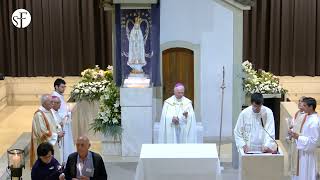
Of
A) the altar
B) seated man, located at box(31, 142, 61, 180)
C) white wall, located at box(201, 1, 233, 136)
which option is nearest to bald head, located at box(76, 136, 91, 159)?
seated man, located at box(31, 142, 61, 180)

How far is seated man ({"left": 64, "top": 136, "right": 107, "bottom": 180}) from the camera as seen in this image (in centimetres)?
838

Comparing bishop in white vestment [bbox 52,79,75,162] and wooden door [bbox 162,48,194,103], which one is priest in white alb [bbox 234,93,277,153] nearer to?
bishop in white vestment [bbox 52,79,75,162]

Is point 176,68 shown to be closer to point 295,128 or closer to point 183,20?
point 183,20

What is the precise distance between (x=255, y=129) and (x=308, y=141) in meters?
0.85

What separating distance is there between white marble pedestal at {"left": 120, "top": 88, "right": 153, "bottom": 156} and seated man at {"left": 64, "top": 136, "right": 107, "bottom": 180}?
15.9 feet

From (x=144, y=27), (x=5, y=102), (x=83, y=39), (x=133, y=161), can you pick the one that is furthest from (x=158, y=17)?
(x=5, y=102)

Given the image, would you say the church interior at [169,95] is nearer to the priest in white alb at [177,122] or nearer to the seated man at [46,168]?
the priest in white alb at [177,122]

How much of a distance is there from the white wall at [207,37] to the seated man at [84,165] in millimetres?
6078

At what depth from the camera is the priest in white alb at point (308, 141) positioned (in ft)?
35.1

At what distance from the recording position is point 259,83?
1588 cm

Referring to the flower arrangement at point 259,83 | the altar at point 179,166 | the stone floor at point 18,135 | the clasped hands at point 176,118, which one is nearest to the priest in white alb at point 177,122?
the clasped hands at point 176,118

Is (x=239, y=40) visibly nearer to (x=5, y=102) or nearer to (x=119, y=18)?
(x=119, y=18)

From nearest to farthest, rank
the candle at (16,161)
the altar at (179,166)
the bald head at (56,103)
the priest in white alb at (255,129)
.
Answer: the candle at (16,161) < the altar at (179,166) < the priest in white alb at (255,129) < the bald head at (56,103)

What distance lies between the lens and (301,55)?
20125 mm
